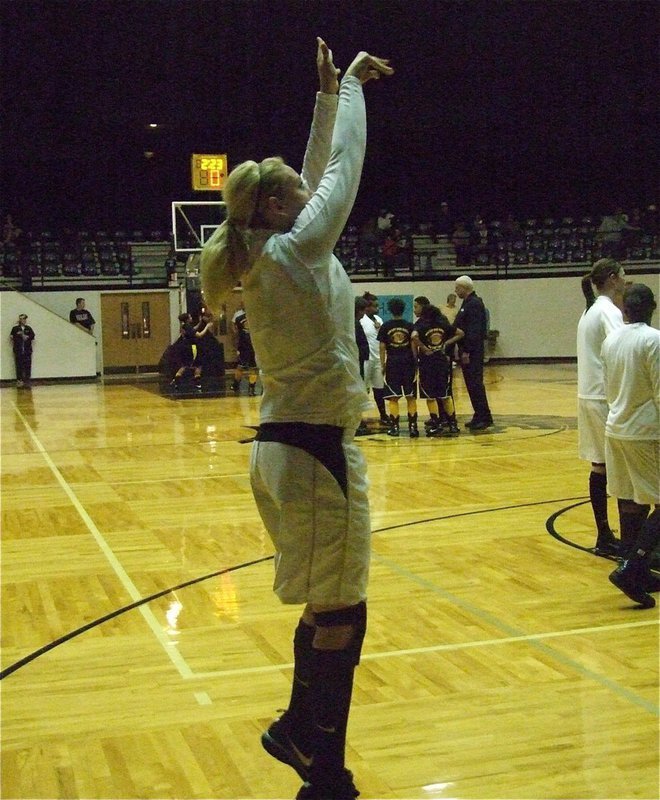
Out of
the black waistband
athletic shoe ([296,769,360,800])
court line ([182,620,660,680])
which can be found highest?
the black waistband

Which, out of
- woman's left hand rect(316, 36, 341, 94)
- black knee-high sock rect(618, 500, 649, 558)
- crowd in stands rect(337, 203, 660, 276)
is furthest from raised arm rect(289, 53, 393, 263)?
crowd in stands rect(337, 203, 660, 276)

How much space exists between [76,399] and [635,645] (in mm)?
16344

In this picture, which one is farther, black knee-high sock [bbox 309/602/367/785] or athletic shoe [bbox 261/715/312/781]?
athletic shoe [bbox 261/715/312/781]

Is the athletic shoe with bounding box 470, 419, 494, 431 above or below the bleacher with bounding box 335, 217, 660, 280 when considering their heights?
below

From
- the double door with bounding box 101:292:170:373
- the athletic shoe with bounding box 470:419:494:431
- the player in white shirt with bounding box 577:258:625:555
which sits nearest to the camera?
the player in white shirt with bounding box 577:258:625:555

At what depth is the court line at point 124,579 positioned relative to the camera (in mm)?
4613

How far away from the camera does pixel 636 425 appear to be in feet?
17.9

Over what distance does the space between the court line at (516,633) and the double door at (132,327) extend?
20.6 m

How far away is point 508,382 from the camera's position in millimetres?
21172

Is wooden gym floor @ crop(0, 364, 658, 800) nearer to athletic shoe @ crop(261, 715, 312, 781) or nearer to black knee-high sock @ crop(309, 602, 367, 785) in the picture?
athletic shoe @ crop(261, 715, 312, 781)

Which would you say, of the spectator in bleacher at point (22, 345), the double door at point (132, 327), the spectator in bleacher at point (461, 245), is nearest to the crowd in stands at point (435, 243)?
the spectator in bleacher at point (461, 245)

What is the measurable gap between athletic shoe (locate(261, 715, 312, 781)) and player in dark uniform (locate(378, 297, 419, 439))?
31.0 feet

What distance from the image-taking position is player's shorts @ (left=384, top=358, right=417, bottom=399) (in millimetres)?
12891

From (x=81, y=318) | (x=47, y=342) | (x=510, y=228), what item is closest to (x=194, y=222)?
(x=81, y=318)
